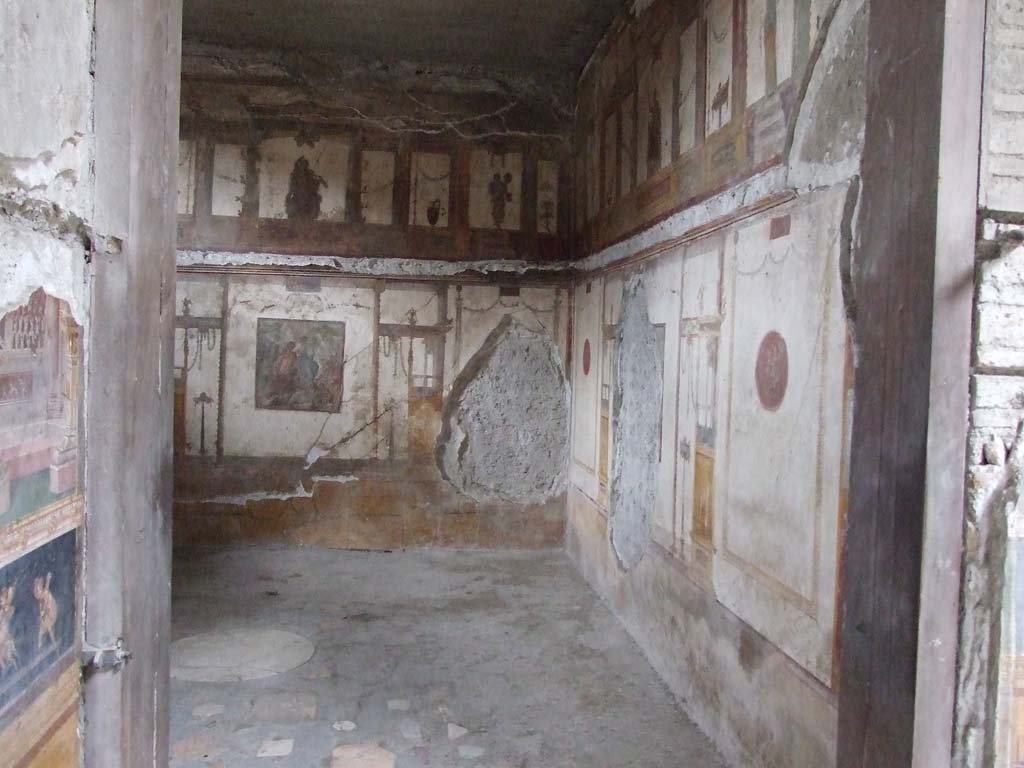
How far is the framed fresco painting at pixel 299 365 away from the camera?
22.1 feet

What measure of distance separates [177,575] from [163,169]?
4880mm

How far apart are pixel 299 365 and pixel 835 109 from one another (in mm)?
5073

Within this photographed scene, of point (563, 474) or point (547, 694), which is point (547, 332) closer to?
point (563, 474)

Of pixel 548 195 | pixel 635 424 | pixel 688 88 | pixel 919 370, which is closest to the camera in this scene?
pixel 919 370

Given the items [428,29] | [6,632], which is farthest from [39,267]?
[428,29]

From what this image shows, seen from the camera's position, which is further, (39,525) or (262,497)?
(262,497)

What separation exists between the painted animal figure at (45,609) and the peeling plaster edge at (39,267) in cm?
→ 47

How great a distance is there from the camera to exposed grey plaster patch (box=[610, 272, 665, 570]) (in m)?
4.66

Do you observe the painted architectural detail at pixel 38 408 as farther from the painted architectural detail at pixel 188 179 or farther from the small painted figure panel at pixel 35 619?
the painted architectural detail at pixel 188 179

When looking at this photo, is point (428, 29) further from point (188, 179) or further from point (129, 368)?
point (129, 368)

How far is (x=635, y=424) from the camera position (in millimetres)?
5094

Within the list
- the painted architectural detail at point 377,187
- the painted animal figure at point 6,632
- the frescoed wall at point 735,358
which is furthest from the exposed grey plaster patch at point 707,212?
the painted animal figure at point 6,632

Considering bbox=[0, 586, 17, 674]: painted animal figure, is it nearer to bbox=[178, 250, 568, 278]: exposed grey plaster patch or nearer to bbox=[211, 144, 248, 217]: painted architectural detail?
bbox=[178, 250, 568, 278]: exposed grey plaster patch

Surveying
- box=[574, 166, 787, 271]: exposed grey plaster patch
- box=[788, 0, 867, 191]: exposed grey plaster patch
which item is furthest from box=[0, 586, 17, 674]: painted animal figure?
box=[574, 166, 787, 271]: exposed grey plaster patch
